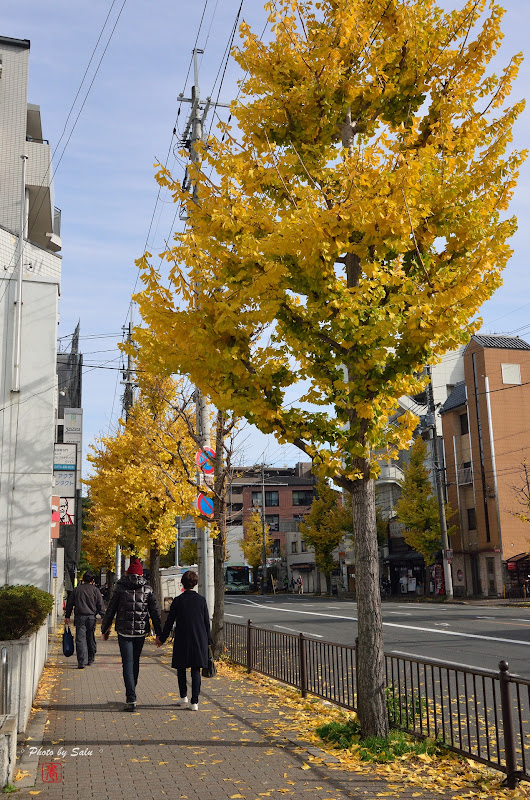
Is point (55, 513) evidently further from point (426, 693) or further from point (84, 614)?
point (426, 693)

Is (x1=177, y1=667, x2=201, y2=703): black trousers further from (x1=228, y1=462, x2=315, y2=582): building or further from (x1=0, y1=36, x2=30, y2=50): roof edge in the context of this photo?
(x1=228, y1=462, x2=315, y2=582): building

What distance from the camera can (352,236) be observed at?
26.5 ft

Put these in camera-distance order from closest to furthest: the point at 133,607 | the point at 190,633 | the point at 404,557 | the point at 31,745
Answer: the point at 31,745 → the point at 190,633 → the point at 133,607 → the point at 404,557

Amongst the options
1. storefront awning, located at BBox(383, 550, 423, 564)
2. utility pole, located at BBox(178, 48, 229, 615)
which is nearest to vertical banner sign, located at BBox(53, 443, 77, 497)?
utility pole, located at BBox(178, 48, 229, 615)

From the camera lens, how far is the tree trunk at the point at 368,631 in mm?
7344

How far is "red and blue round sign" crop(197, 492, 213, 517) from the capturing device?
48.0ft

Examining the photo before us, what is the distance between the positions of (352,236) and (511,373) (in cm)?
4105

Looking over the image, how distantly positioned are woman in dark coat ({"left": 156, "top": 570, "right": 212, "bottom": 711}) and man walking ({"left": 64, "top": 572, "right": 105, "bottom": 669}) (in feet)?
18.1

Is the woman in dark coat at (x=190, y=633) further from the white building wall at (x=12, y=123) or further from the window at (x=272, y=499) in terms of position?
the window at (x=272, y=499)

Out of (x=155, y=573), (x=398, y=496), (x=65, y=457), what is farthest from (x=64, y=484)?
(x=398, y=496)

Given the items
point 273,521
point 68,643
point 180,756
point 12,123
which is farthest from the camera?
point 273,521

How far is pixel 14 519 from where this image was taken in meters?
14.6

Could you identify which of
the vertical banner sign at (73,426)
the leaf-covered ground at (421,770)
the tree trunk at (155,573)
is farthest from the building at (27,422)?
the vertical banner sign at (73,426)

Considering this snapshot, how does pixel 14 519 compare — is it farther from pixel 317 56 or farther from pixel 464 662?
pixel 317 56
